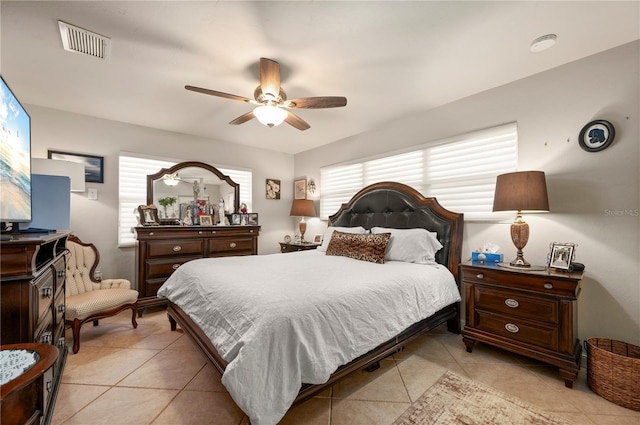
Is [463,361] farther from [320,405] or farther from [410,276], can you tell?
[320,405]

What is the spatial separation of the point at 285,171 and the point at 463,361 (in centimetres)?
417

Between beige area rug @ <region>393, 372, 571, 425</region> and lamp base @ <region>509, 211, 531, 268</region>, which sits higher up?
lamp base @ <region>509, 211, 531, 268</region>

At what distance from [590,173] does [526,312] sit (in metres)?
1.26

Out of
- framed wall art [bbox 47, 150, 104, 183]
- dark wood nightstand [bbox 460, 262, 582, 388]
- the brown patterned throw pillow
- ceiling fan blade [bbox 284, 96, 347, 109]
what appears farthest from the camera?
framed wall art [bbox 47, 150, 104, 183]

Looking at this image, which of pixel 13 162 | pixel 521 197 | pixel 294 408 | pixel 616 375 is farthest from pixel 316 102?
pixel 616 375

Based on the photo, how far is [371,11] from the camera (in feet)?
5.52

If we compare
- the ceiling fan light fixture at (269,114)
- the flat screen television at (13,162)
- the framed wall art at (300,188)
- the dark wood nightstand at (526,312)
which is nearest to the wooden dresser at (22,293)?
the flat screen television at (13,162)

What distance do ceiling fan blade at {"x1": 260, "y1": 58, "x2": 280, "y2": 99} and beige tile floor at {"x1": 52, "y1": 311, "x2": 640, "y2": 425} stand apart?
2271 mm

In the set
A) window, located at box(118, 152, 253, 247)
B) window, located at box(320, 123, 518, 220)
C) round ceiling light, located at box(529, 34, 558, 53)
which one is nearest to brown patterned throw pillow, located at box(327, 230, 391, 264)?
window, located at box(320, 123, 518, 220)

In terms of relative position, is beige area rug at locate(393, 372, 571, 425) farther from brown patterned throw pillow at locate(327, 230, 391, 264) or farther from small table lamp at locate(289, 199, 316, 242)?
small table lamp at locate(289, 199, 316, 242)

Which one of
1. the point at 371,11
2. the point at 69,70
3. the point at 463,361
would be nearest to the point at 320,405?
the point at 463,361

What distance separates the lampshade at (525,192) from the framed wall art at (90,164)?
462 centimetres

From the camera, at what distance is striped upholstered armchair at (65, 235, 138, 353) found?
2.39m

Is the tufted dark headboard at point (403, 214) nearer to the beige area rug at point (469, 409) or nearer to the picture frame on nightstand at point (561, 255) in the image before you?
the picture frame on nightstand at point (561, 255)
